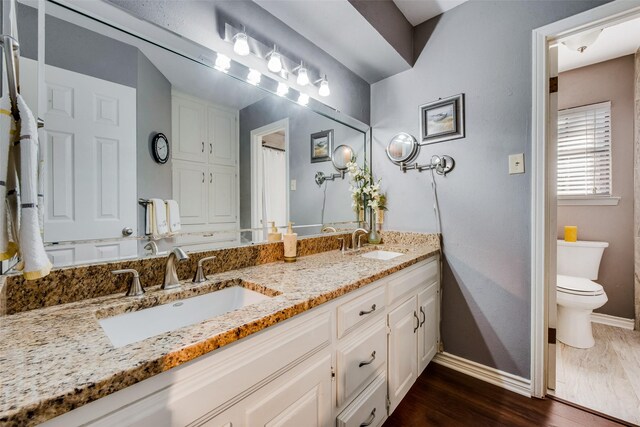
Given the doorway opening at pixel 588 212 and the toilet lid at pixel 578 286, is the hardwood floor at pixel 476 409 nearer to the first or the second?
the doorway opening at pixel 588 212

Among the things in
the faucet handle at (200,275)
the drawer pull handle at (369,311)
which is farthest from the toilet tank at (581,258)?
the faucet handle at (200,275)

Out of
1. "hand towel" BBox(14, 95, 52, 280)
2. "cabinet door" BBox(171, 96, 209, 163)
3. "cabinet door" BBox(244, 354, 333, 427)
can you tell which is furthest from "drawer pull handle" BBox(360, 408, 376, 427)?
"cabinet door" BBox(171, 96, 209, 163)

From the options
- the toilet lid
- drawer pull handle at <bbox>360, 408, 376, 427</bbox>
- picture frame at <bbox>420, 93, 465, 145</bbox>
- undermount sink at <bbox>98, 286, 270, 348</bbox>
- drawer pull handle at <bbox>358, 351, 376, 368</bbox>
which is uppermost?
picture frame at <bbox>420, 93, 465, 145</bbox>

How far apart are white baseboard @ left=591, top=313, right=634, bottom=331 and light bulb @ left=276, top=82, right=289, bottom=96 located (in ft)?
10.5

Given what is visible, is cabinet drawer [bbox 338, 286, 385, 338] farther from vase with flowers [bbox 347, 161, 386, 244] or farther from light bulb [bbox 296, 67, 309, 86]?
light bulb [bbox 296, 67, 309, 86]

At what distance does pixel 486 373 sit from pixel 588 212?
1880 mm

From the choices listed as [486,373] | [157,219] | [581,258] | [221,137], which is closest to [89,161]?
[157,219]

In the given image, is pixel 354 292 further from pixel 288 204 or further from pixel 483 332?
pixel 483 332

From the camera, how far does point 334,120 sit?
6.44 feet

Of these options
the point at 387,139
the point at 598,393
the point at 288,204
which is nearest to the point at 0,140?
the point at 288,204

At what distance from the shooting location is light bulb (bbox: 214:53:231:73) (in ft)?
4.07

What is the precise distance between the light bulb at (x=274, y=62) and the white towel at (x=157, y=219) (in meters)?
0.88

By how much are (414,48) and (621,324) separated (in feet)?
9.42

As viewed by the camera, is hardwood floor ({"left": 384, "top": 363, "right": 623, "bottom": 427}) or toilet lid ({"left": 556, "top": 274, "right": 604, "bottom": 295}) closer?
hardwood floor ({"left": 384, "top": 363, "right": 623, "bottom": 427})
